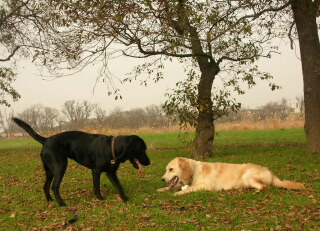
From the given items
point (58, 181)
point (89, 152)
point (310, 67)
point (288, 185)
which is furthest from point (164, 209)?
point (310, 67)

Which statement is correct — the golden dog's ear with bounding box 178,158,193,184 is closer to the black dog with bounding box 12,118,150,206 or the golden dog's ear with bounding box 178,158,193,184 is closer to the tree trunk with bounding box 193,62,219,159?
the black dog with bounding box 12,118,150,206

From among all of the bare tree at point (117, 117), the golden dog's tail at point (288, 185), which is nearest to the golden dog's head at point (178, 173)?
the golden dog's tail at point (288, 185)

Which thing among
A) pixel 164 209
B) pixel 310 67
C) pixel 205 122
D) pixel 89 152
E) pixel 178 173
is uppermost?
pixel 310 67

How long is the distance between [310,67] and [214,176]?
600 cm

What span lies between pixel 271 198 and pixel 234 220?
1.21 meters

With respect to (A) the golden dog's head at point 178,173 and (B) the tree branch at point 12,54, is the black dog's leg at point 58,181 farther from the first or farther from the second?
(B) the tree branch at point 12,54

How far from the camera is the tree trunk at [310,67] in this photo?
411 inches

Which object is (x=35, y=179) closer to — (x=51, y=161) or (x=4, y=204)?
(x=4, y=204)

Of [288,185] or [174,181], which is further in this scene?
[174,181]

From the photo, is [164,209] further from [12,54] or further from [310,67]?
[12,54]

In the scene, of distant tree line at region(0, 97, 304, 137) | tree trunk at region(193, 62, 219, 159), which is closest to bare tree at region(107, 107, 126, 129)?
distant tree line at region(0, 97, 304, 137)

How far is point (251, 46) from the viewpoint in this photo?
11930 mm

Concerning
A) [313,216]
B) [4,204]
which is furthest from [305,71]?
[4,204]

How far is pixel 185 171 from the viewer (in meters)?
6.38
